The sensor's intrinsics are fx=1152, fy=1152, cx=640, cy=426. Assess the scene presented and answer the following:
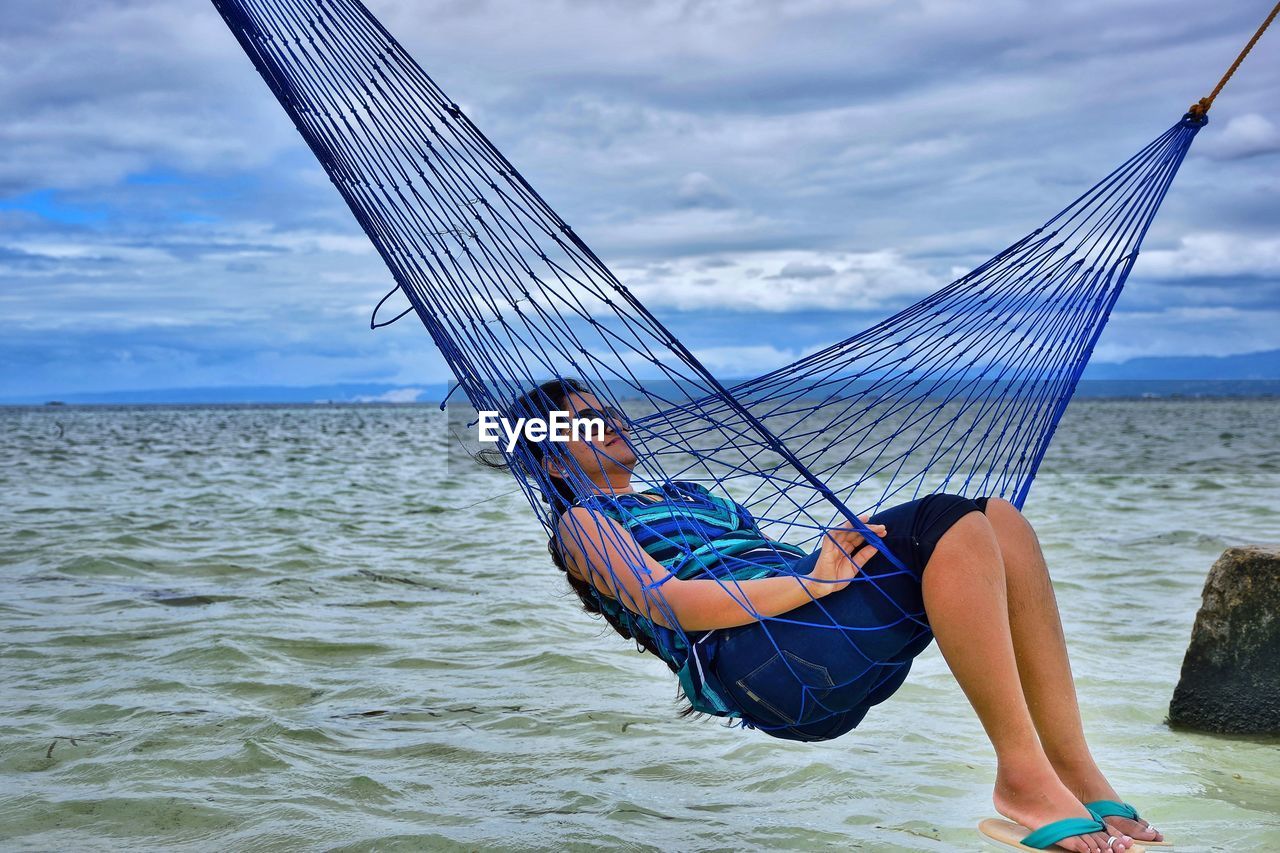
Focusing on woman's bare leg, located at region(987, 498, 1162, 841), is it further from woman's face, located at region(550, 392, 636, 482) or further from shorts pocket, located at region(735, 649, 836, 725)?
woman's face, located at region(550, 392, 636, 482)

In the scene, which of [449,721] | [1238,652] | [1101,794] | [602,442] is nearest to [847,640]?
[1101,794]

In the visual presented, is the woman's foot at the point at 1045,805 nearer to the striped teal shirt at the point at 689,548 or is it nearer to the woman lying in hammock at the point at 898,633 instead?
the woman lying in hammock at the point at 898,633

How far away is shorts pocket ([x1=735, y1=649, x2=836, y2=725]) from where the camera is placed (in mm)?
1942

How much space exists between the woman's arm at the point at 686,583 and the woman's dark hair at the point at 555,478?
113 mm

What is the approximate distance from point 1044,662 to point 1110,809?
0.86ft

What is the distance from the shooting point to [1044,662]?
198cm

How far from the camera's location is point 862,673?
194cm

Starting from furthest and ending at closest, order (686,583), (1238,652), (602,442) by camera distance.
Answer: (1238,652) → (602,442) → (686,583)

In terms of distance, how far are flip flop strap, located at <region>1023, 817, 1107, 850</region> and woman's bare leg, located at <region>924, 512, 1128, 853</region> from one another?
1 centimetres

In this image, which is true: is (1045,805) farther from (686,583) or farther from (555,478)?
(555,478)

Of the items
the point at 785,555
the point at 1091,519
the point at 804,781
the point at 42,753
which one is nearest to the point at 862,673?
the point at 785,555

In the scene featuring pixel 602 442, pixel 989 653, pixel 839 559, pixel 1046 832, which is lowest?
pixel 1046 832

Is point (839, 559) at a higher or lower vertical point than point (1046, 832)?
higher

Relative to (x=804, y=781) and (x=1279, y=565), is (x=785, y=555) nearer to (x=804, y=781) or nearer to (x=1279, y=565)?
(x=804, y=781)
